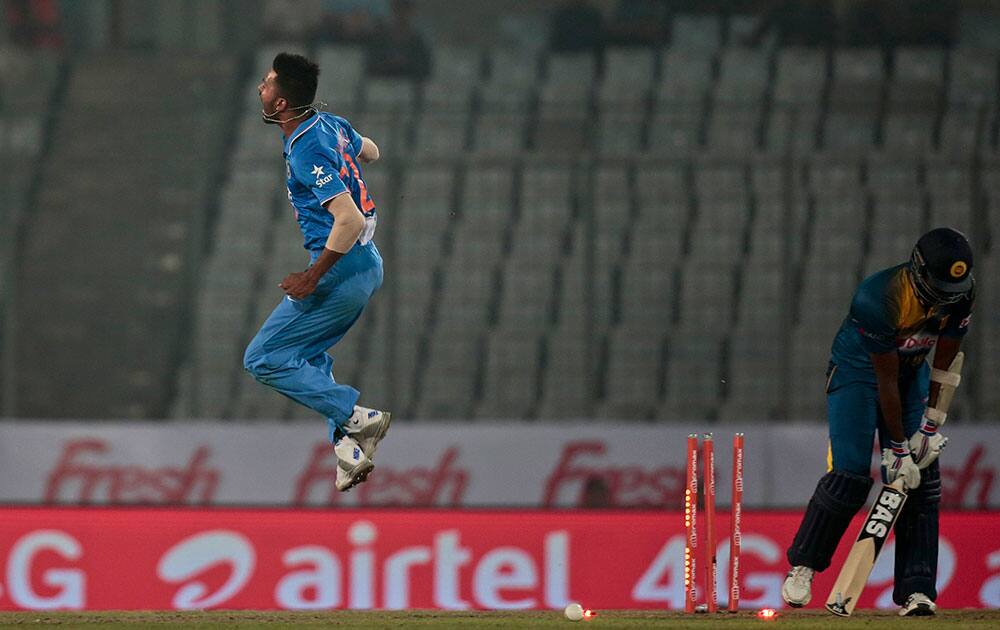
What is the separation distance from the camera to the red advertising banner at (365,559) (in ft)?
34.4

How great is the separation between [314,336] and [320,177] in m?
0.78

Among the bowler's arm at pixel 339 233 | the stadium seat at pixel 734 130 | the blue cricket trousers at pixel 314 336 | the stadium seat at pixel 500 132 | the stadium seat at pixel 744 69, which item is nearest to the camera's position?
the bowler's arm at pixel 339 233

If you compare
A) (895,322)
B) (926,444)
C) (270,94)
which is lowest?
(926,444)

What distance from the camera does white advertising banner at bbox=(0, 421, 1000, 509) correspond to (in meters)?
13.9

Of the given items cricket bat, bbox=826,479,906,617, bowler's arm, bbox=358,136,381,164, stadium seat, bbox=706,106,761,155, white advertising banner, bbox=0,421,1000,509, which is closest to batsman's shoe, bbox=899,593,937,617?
cricket bat, bbox=826,479,906,617

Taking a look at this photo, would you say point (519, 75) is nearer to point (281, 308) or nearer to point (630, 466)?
point (630, 466)

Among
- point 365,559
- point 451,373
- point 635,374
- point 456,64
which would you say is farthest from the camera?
point 456,64

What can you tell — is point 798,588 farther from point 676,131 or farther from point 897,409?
point 676,131

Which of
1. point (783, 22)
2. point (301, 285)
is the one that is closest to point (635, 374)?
point (783, 22)

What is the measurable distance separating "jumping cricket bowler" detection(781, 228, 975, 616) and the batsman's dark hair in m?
2.57

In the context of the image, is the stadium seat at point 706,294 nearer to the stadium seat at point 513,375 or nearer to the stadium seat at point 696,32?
the stadium seat at point 513,375

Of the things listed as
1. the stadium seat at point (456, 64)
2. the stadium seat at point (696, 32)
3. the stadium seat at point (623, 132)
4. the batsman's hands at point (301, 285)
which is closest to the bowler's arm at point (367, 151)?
the batsman's hands at point (301, 285)

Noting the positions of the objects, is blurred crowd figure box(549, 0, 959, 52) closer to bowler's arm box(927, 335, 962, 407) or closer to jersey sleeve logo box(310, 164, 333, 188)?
bowler's arm box(927, 335, 962, 407)

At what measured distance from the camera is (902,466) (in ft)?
25.3
